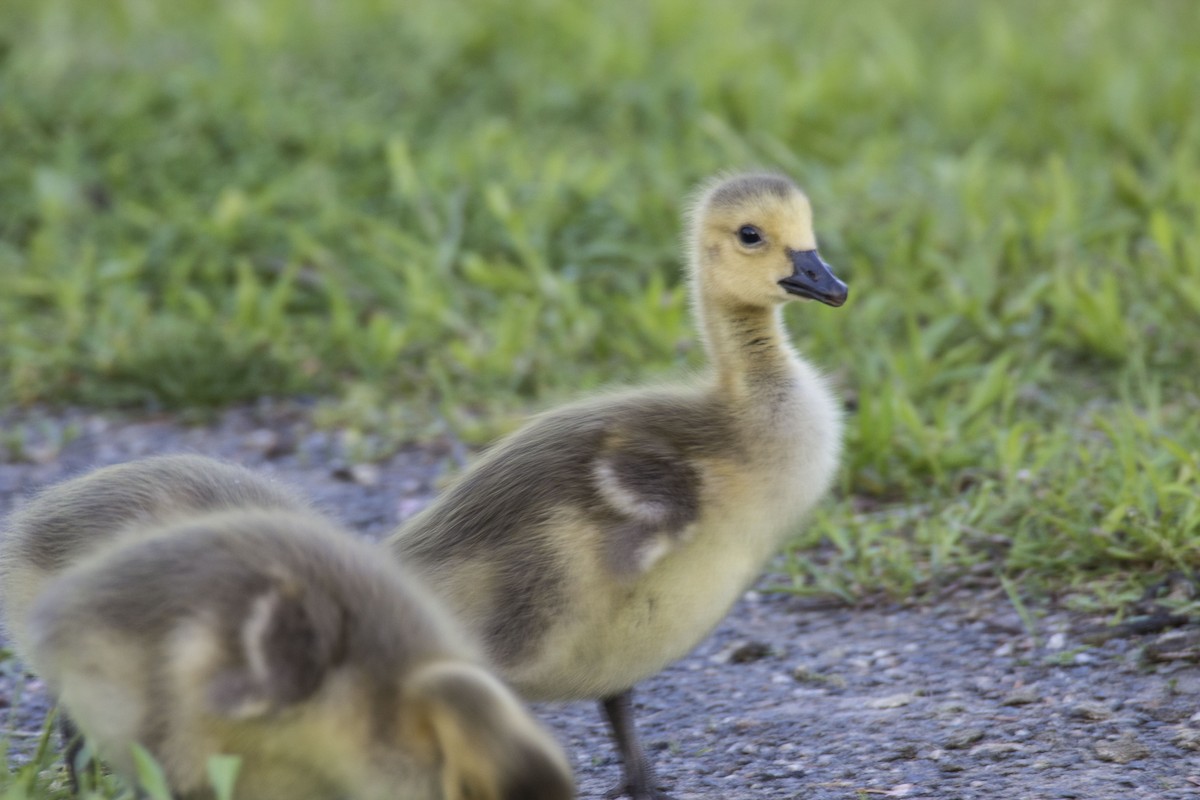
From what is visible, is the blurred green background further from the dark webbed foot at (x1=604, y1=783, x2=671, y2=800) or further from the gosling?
the dark webbed foot at (x1=604, y1=783, x2=671, y2=800)

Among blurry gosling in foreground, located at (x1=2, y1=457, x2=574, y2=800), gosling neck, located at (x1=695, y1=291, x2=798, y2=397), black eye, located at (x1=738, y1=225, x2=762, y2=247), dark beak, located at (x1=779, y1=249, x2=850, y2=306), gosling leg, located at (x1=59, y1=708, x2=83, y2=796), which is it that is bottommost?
gosling leg, located at (x1=59, y1=708, x2=83, y2=796)

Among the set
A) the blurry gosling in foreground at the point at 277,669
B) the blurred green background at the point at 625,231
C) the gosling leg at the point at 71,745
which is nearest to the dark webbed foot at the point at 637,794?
the blurry gosling in foreground at the point at 277,669

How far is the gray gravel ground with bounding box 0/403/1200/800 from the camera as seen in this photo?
3.44 metres

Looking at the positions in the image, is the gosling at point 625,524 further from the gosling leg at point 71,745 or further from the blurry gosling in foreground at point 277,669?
the gosling leg at point 71,745

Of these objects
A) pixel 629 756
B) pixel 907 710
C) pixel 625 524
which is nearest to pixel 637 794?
pixel 629 756

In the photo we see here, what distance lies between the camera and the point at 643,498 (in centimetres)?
339

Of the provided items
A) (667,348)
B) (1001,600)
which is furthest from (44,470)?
(1001,600)

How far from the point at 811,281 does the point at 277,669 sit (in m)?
1.62

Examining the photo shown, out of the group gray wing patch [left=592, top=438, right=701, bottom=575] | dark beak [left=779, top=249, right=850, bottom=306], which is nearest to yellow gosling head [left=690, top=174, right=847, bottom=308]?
dark beak [left=779, top=249, right=850, bottom=306]

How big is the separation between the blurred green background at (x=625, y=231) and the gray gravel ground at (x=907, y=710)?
0.20m

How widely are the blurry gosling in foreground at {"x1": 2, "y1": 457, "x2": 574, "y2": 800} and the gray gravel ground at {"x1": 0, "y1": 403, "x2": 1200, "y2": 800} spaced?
0.84m

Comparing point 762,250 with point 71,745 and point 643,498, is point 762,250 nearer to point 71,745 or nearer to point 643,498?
point 643,498

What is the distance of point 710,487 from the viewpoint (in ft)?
11.4

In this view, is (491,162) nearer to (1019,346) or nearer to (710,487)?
(1019,346)
